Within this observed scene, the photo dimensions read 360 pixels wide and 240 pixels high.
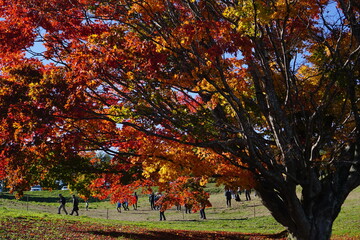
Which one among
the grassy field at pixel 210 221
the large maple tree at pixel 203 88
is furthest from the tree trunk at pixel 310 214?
the grassy field at pixel 210 221

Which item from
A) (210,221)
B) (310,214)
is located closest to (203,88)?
(310,214)

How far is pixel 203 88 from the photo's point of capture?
845cm

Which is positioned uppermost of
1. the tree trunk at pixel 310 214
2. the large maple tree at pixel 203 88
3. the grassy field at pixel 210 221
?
the large maple tree at pixel 203 88

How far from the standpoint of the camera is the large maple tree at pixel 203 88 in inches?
309

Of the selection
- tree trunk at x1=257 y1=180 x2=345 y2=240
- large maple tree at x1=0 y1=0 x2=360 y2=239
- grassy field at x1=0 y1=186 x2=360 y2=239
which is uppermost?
large maple tree at x1=0 y1=0 x2=360 y2=239

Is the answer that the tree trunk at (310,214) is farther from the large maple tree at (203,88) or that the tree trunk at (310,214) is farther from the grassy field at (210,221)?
the grassy field at (210,221)

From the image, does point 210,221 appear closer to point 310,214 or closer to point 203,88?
point 310,214

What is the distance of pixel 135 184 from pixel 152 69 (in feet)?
23.2

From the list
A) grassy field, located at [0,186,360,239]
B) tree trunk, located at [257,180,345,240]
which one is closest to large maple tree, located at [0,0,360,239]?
tree trunk, located at [257,180,345,240]

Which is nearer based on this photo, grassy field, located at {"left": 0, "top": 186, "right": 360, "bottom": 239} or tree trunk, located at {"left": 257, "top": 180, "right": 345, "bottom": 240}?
tree trunk, located at {"left": 257, "top": 180, "right": 345, "bottom": 240}

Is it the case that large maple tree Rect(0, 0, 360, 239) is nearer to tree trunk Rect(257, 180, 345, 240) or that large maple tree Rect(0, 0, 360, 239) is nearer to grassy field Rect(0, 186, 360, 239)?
tree trunk Rect(257, 180, 345, 240)

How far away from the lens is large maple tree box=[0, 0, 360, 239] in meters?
7.84

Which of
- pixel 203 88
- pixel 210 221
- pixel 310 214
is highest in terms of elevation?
pixel 203 88

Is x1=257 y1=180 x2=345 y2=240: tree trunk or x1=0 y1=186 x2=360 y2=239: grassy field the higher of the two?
x1=257 y1=180 x2=345 y2=240: tree trunk
